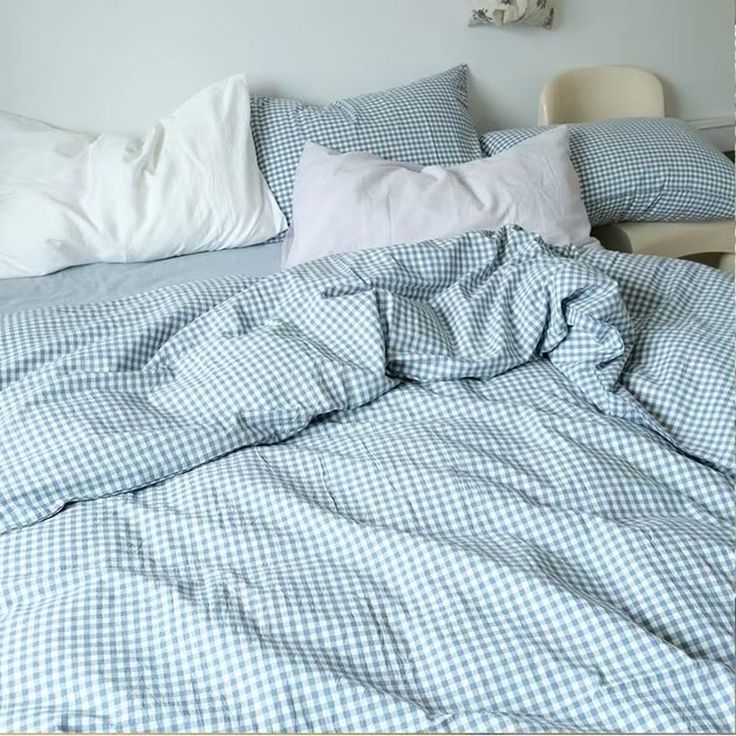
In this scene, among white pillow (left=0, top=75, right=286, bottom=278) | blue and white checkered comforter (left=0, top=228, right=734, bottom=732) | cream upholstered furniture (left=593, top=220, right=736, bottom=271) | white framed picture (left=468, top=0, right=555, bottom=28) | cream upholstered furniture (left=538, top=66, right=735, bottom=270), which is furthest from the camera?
cream upholstered furniture (left=538, top=66, right=735, bottom=270)

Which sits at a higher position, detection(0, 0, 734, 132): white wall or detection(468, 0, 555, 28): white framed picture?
detection(468, 0, 555, 28): white framed picture

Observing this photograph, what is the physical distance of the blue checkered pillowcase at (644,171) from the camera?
2195 mm

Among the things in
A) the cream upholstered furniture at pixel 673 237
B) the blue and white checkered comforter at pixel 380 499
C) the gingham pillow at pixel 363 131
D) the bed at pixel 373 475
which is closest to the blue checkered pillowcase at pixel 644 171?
the cream upholstered furniture at pixel 673 237

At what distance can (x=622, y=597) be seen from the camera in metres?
0.99

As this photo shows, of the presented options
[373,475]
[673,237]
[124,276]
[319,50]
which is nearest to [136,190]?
[124,276]

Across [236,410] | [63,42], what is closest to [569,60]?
[63,42]

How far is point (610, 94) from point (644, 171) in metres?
0.67

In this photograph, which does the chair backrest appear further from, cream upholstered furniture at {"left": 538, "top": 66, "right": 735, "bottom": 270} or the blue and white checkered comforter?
the blue and white checkered comforter

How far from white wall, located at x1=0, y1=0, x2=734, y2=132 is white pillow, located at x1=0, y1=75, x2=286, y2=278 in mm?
165

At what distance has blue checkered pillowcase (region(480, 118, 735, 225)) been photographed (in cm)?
220

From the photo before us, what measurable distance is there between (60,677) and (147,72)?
173 centimetres

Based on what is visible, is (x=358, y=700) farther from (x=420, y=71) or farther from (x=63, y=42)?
(x=420, y=71)

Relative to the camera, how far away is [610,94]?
278 centimetres

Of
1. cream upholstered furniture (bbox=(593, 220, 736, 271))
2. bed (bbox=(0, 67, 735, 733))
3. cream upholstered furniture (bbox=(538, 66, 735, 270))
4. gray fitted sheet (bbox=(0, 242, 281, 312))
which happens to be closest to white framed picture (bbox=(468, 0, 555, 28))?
cream upholstered furniture (bbox=(538, 66, 735, 270))
